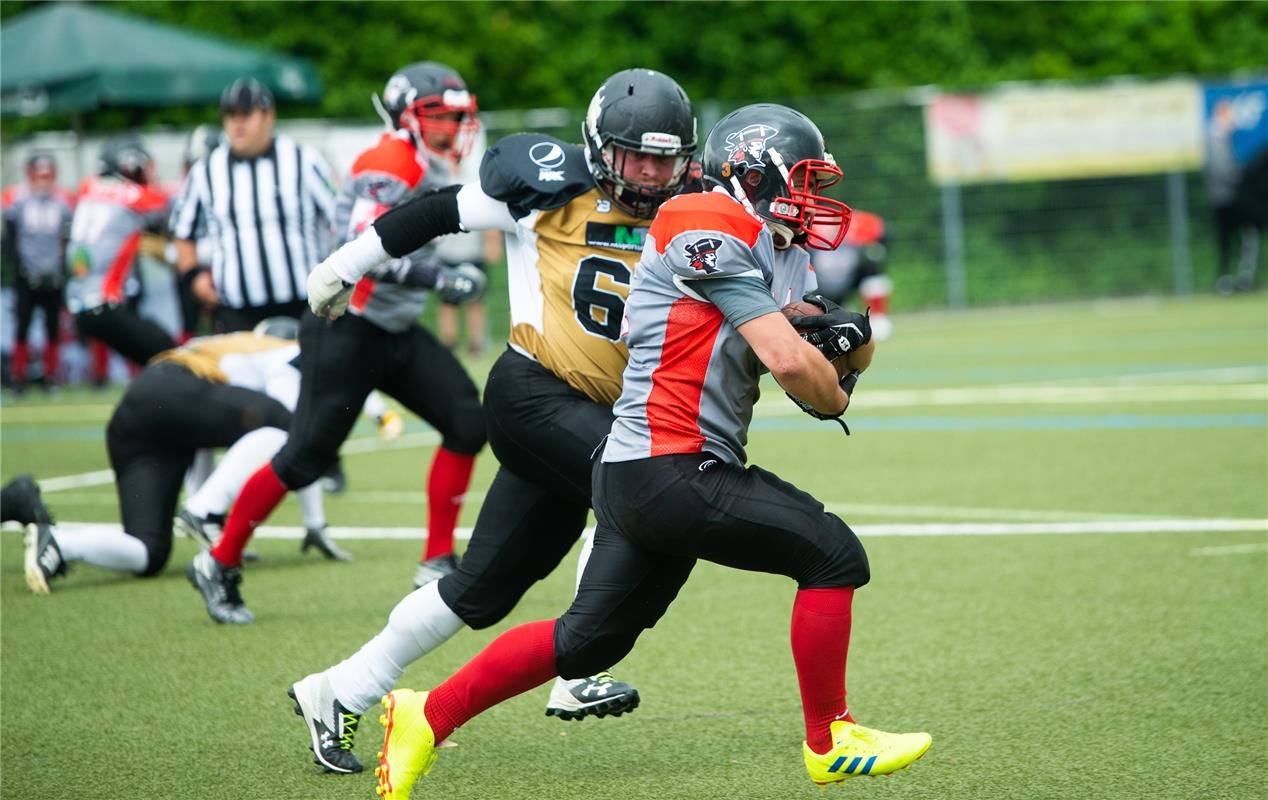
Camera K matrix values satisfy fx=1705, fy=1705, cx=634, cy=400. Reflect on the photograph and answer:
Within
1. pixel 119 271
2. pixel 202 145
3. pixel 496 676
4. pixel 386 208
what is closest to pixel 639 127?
pixel 496 676

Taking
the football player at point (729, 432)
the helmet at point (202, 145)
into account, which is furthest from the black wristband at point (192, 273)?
the football player at point (729, 432)

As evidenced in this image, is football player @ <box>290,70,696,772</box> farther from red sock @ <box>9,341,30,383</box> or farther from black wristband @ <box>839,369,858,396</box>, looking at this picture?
red sock @ <box>9,341,30,383</box>

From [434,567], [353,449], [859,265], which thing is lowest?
[859,265]

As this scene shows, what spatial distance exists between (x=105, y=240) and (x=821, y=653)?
648cm

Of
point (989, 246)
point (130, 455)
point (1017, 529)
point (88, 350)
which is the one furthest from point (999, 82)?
point (130, 455)

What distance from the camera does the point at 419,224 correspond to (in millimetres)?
4609

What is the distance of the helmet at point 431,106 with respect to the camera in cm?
622

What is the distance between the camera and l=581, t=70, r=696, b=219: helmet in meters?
4.23

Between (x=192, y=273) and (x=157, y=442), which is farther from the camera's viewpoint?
(x=192, y=273)

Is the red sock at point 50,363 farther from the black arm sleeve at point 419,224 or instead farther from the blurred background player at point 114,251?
the black arm sleeve at point 419,224

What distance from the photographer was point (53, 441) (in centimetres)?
1166

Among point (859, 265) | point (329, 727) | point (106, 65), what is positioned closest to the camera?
point (329, 727)

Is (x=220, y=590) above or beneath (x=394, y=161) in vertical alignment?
beneath

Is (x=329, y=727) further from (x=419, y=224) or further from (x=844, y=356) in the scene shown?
(x=844, y=356)
